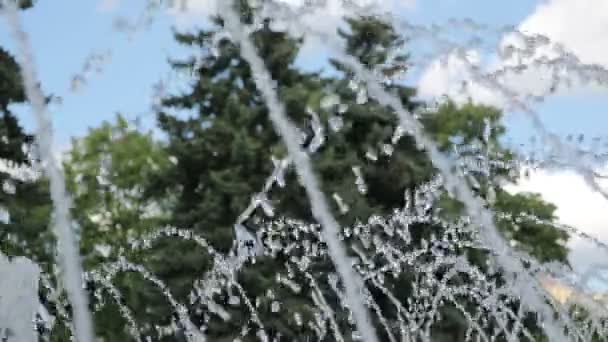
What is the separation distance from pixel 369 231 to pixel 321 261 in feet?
4.57

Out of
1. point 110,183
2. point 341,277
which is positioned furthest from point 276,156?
point 341,277

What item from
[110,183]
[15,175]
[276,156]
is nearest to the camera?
[15,175]

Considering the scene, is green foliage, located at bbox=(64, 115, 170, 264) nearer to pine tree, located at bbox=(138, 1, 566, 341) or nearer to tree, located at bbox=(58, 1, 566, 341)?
tree, located at bbox=(58, 1, 566, 341)

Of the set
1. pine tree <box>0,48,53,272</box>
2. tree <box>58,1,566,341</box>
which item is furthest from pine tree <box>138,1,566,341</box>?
pine tree <box>0,48,53,272</box>

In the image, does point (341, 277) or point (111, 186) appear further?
point (111, 186)

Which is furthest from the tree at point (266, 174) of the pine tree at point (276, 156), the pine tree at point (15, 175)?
the pine tree at point (15, 175)

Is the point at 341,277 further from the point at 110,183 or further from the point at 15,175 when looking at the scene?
the point at 110,183

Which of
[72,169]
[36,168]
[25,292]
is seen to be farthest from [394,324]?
[25,292]

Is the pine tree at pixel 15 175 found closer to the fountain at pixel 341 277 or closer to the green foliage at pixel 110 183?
the fountain at pixel 341 277

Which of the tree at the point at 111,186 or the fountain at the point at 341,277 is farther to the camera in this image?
the tree at the point at 111,186

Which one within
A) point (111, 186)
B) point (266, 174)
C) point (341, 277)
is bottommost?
point (341, 277)

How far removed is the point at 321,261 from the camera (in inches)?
985

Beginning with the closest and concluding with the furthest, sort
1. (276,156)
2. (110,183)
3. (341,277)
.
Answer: (341,277) → (276,156) → (110,183)

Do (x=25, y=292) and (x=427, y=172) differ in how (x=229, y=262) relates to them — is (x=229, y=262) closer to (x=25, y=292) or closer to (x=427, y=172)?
(x=427, y=172)
